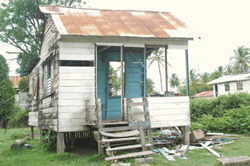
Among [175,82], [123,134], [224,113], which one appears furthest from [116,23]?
[175,82]

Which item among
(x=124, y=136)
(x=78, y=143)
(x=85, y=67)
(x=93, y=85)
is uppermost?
(x=85, y=67)

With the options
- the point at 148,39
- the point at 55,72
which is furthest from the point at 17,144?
the point at 148,39

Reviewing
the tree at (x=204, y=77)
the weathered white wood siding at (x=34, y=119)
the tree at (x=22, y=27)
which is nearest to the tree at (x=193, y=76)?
the tree at (x=204, y=77)

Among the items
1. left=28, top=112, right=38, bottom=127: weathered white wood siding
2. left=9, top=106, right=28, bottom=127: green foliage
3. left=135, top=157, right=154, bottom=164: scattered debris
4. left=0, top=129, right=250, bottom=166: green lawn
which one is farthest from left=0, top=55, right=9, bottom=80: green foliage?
left=135, top=157, right=154, bottom=164: scattered debris

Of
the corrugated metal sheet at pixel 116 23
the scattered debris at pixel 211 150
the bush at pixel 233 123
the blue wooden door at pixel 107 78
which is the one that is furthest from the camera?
the bush at pixel 233 123

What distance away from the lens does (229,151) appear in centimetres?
783

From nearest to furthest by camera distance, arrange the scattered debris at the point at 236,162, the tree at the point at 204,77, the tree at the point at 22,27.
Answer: the scattered debris at the point at 236,162
the tree at the point at 22,27
the tree at the point at 204,77

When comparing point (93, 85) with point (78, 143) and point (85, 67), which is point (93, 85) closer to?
point (85, 67)

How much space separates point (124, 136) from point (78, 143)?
155 inches

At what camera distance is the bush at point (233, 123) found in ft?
39.3

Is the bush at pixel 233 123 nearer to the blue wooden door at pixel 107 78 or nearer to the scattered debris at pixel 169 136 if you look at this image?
the scattered debris at pixel 169 136

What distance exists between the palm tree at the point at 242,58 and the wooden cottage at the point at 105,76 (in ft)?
132

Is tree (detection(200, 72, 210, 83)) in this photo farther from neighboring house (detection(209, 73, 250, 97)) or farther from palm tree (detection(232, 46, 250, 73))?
neighboring house (detection(209, 73, 250, 97))

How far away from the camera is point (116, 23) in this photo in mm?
9062
